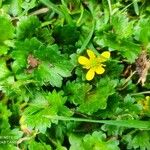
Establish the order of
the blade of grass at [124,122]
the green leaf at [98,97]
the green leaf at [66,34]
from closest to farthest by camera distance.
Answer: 1. the blade of grass at [124,122]
2. the green leaf at [98,97]
3. the green leaf at [66,34]

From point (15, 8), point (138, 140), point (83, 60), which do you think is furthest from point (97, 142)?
point (15, 8)

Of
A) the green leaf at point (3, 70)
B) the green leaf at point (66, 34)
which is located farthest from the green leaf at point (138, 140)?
the green leaf at point (3, 70)

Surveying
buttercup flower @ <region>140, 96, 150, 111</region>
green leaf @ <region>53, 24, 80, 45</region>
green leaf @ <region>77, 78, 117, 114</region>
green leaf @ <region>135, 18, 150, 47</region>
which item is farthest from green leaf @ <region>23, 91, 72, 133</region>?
green leaf @ <region>135, 18, 150, 47</region>

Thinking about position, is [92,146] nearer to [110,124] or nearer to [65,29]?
[110,124]

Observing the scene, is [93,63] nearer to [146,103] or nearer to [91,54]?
[91,54]

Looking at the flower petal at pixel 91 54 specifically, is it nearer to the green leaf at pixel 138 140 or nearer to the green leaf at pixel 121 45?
the green leaf at pixel 121 45

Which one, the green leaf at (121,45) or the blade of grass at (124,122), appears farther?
the green leaf at (121,45)

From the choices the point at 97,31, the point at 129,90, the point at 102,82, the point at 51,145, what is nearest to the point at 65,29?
the point at 97,31

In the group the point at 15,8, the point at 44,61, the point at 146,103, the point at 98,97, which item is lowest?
the point at 146,103
